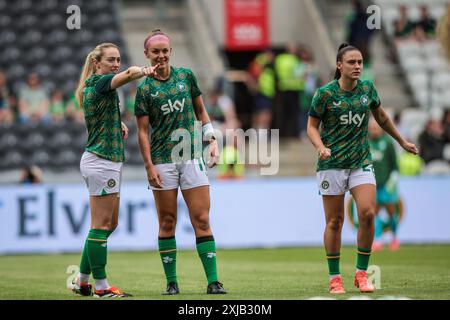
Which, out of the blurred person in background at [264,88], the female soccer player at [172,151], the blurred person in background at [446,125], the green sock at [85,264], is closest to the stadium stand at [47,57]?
the blurred person in background at [264,88]

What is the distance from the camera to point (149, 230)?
20.9 m

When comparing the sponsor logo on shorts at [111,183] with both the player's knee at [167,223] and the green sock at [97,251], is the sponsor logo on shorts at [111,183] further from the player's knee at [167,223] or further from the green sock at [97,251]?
the player's knee at [167,223]

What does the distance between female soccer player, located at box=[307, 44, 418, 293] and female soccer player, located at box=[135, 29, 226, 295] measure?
1192 mm

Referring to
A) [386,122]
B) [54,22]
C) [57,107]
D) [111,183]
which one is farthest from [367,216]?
[54,22]

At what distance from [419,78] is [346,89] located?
16.4m

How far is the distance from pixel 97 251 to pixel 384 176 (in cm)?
946

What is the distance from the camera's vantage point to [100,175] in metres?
11.1

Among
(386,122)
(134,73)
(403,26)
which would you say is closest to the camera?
(134,73)

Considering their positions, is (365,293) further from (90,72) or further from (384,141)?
(384,141)

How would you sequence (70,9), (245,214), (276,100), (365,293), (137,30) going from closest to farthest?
1. (365,293)
2. (245,214)
3. (70,9)
4. (276,100)
5. (137,30)

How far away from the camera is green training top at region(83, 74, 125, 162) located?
11.1 metres

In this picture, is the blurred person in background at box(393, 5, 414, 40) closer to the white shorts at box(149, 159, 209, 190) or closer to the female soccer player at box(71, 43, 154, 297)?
the white shorts at box(149, 159, 209, 190)

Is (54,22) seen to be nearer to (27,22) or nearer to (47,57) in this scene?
(27,22)

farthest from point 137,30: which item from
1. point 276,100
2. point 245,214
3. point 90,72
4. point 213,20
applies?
point 90,72
